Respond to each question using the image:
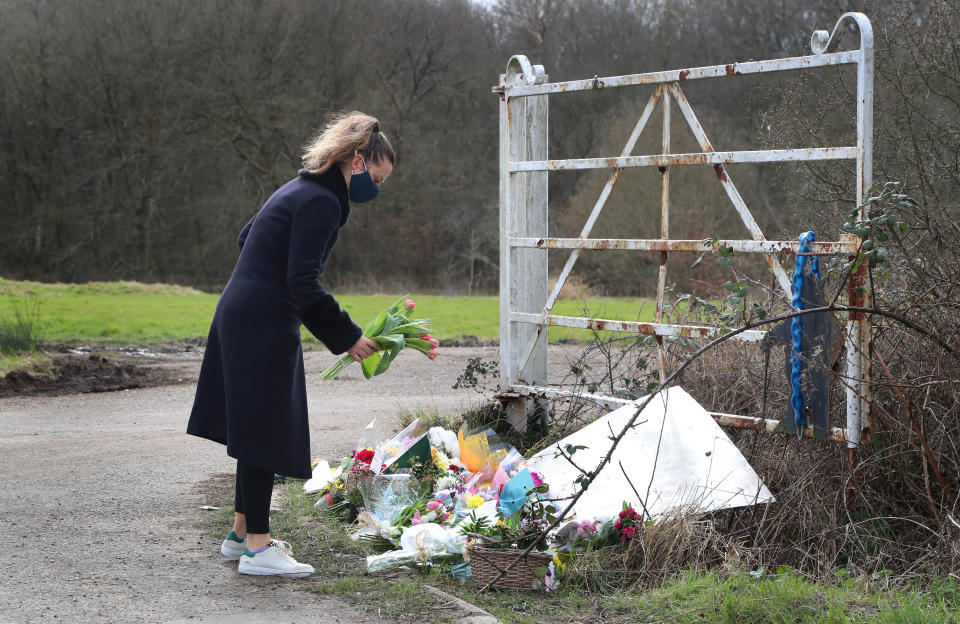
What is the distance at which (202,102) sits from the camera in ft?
97.9

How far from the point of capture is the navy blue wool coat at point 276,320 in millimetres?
3729

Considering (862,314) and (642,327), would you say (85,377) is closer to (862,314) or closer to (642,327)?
(642,327)

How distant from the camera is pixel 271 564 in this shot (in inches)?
151

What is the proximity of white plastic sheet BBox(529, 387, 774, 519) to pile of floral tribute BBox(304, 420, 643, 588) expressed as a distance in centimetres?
16

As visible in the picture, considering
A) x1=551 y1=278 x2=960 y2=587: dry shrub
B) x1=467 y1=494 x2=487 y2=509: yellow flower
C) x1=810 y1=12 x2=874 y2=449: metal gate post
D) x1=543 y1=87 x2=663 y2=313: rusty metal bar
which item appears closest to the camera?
x1=551 y1=278 x2=960 y2=587: dry shrub

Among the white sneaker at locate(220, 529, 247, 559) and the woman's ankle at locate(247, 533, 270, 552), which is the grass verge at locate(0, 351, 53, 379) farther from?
the woman's ankle at locate(247, 533, 270, 552)

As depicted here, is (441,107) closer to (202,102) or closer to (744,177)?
(202,102)

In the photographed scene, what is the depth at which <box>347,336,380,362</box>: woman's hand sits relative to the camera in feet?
13.0

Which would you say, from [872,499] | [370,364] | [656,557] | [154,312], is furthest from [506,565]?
[154,312]

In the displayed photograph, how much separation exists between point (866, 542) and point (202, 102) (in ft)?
95.3

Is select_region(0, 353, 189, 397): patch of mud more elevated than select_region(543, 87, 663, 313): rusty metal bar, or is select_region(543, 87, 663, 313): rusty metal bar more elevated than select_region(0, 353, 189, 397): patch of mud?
select_region(543, 87, 663, 313): rusty metal bar

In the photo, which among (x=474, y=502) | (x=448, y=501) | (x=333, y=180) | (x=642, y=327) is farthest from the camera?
(x=642, y=327)

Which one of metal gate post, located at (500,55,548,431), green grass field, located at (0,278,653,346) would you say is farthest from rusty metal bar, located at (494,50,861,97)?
green grass field, located at (0,278,653,346)

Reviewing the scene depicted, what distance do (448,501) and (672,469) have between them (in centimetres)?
113
